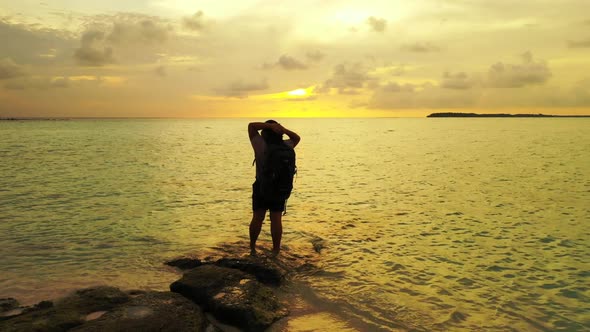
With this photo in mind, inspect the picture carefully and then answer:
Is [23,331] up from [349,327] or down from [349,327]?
up

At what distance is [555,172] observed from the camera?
26.4 metres

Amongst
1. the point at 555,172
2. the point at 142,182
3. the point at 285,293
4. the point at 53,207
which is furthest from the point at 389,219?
the point at 555,172

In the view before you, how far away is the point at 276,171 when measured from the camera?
8.38m

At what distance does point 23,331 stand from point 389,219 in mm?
11027

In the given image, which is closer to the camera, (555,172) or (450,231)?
(450,231)

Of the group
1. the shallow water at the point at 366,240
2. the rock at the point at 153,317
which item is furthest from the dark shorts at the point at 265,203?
the rock at the point at 153,317

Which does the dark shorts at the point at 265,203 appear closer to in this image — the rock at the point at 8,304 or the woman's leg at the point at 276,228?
the woman's leg at the point at 276,228

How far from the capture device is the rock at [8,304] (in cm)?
638

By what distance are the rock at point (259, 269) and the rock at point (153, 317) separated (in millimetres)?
1769

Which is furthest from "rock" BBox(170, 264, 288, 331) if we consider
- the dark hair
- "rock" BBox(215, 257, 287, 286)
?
the dark hair

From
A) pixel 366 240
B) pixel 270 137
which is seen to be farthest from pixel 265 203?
pixel 366 240

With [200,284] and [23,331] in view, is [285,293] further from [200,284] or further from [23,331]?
[23,331]

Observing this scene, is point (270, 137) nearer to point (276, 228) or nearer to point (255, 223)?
point (255, 223)

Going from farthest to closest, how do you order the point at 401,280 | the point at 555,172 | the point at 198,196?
the point at 555,172 < the point at 198,196 < the point at 401,280
